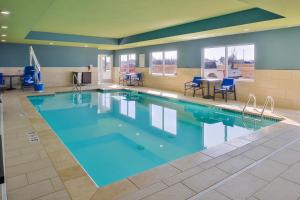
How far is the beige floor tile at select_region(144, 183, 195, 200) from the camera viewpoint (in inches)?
85.6

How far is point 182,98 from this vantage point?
8242 mm

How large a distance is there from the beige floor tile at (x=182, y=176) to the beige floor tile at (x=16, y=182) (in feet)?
4.97

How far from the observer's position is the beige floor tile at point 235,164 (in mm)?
2773

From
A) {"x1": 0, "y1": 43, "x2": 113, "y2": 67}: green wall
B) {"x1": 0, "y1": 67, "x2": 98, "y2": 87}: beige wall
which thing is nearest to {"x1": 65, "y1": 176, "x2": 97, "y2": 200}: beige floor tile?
{"x1": 0, "y1": 67, "x2": 98, "y2": 87}: beige wall

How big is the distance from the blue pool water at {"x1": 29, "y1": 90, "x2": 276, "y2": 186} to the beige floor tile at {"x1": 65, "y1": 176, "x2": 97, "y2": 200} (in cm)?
54

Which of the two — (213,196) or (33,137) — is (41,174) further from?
(213,196)

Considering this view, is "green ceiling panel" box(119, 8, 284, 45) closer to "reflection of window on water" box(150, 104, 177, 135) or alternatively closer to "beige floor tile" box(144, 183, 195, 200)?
"reflection of window on water" box(150, 104, 177, 135)

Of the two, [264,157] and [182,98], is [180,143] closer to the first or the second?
[264,157]

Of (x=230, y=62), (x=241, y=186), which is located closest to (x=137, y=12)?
(x=230, y=62)

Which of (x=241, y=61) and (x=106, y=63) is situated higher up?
(x=106, y=63)

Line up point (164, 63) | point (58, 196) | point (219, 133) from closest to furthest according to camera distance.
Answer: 1. point (58, 196)
2. point (219, 133)
3. point (164, 63)

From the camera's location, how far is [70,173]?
2682 millimetres

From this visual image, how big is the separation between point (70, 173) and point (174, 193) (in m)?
1.25

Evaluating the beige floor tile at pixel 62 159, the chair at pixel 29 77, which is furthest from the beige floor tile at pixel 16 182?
the chair at pixel 29 77
